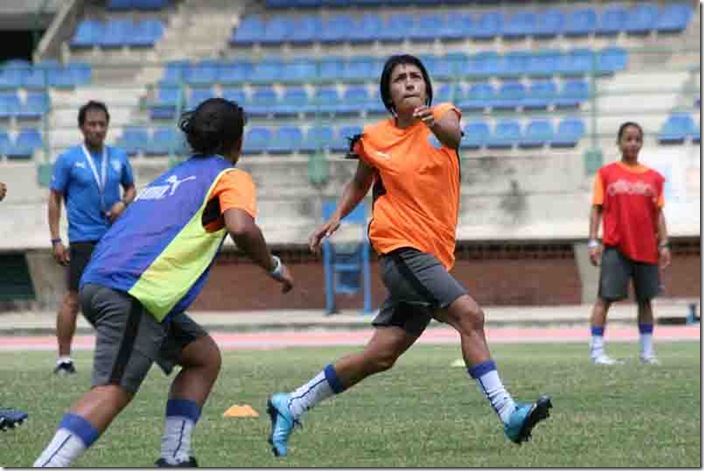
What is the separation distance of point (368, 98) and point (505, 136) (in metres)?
2.64

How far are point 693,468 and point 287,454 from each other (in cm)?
206

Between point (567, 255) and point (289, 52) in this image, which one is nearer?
point (567, 255)

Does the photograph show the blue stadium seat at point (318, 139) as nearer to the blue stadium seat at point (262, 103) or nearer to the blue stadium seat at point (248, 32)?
the blue stadium seat at point (262, 103)

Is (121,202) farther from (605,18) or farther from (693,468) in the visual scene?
(605,18)

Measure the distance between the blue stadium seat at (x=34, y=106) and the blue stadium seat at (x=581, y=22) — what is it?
9.39 meters

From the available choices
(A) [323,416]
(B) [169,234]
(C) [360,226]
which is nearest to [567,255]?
(C) [360,226]

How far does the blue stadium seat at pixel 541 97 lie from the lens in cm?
2903

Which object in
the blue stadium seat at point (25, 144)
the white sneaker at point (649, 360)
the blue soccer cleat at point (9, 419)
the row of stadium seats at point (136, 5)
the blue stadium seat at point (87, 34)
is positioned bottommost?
the white sneaker at point (649, 360)

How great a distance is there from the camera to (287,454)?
8.85m

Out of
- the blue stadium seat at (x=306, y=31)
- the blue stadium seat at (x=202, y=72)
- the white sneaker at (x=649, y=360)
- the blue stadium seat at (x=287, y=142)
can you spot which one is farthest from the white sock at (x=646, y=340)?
the blue stadium seat at (x=306, y=31)

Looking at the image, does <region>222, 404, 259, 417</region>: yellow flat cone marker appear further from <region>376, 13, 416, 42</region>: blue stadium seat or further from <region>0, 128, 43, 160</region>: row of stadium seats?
<region>376, 13, 416, 42</region>: blue stadium seat

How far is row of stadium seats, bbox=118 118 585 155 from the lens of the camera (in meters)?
28.0

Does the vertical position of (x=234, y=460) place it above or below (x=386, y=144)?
below

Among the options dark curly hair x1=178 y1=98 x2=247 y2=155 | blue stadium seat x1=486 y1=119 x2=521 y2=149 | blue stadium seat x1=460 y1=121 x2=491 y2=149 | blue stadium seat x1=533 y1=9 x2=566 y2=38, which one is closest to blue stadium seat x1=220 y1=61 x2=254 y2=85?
blue stadium seat x1=460 y1=121 x2=491 y2=149
